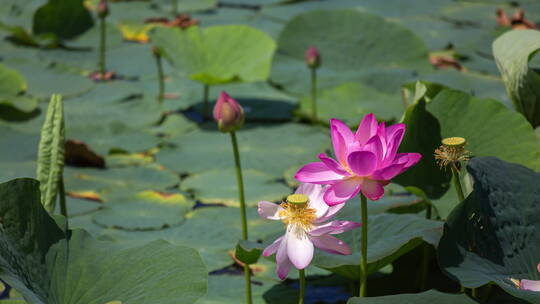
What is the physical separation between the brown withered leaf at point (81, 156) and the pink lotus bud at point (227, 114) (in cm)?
85

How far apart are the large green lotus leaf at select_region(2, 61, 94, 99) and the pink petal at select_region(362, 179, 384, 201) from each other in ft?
6.85

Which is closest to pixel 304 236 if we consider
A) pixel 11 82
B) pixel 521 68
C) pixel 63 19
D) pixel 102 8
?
pixel 521 68

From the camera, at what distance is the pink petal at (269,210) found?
1164 mm

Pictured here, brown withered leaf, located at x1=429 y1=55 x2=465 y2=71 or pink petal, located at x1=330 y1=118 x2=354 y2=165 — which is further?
brown withered leaf, located at x1=429 y1=55 x2=465 y2=71

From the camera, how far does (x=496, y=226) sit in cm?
118

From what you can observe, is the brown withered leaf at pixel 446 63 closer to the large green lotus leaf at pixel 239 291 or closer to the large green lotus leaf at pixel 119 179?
the large green lotus leaf at pixel 119 179

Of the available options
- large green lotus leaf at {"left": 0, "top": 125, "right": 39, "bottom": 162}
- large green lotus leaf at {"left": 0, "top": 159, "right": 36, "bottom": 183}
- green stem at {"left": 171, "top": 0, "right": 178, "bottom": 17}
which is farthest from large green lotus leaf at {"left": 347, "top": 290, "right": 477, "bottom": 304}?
green stem at {"left": 171, "top": 0, "right": 178, "bottom": 17}

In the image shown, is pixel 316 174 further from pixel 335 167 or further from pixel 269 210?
pixel 269 210

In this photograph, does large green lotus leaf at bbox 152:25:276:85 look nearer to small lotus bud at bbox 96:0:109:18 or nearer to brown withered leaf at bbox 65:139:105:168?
small lotus bud at bbox 96:0:109:18

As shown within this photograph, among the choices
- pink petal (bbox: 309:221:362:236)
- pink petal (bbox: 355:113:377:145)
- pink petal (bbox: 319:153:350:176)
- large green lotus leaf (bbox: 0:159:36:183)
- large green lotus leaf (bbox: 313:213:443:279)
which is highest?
pink petal (bbox: 355:113:377:145)

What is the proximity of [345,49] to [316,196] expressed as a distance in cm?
202

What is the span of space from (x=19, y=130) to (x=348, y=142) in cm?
175

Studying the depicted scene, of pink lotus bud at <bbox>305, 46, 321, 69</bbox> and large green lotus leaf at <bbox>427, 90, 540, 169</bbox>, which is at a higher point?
large green lotus leaf at <bbox>427, 90, 540, 169</bbox>

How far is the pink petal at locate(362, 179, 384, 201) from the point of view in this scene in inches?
39.8
